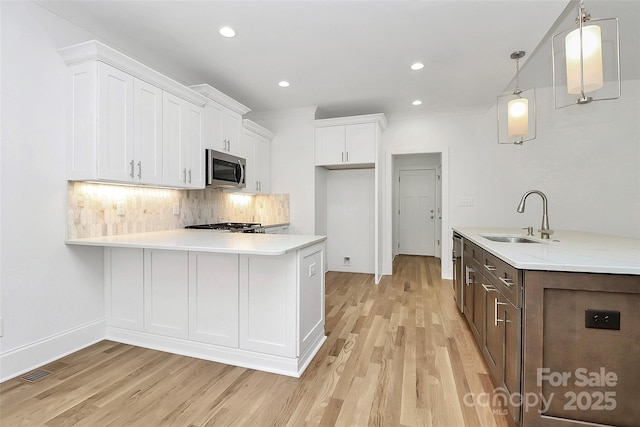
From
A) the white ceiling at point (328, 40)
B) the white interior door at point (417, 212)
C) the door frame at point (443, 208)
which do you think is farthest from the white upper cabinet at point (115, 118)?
the white interior door at point (417, 212)

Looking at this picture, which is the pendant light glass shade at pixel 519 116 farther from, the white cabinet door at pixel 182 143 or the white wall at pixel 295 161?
the white cabinet door at pixel 182 143

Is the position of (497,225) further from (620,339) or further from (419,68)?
(620,339)

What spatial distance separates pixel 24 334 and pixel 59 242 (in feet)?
2.15

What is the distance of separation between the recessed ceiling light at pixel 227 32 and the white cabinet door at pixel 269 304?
1908mm

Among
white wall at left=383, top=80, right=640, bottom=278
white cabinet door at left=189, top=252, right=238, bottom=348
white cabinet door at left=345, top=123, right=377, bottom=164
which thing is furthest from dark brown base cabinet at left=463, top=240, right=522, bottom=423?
white wall at left=383, top=80, right=640, bottom=278

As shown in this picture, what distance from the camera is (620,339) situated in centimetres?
129

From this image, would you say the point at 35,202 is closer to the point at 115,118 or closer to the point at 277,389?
the point at 115,118

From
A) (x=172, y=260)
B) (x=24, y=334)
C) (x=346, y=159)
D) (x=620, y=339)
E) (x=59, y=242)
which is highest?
(x=346, y=159)

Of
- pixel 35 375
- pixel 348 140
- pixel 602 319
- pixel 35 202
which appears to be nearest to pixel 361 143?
pixel 348 140

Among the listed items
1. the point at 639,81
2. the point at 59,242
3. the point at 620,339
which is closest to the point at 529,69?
the point at 639,81

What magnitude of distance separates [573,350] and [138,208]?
3380 millimetres

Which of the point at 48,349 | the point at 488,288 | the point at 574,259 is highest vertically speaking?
the point at 574,259

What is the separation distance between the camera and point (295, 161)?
4762mm

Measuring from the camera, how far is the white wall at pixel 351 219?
16.6 ft
